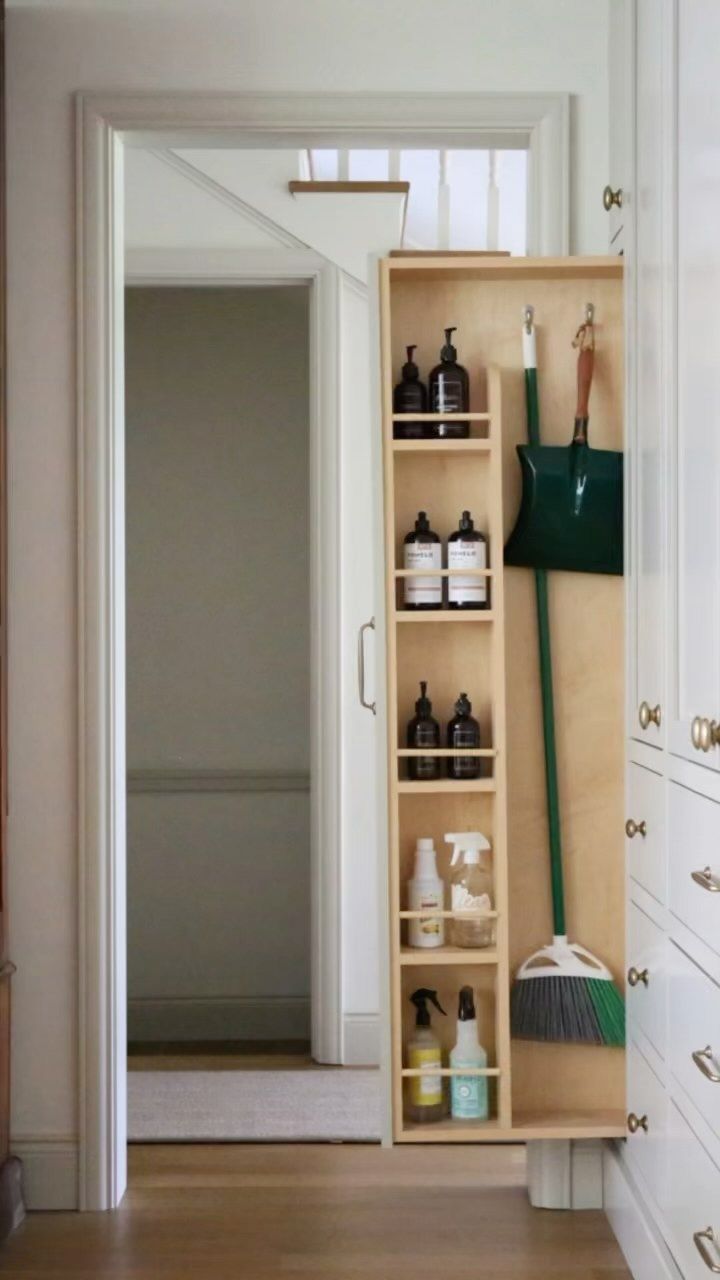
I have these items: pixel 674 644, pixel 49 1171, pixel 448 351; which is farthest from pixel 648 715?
pixel 49 1171

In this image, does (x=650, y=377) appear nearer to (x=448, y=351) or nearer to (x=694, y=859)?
(x=448, y=351)

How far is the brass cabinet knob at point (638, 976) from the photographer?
2.40 metres

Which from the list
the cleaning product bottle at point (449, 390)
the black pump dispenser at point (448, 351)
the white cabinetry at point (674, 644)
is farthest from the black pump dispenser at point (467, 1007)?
the black pump dispenser at point (448, 351)

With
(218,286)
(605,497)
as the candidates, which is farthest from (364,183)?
(605,497)

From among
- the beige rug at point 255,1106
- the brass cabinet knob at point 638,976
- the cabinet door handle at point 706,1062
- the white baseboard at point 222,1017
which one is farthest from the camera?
the white baseboard at point 222,1017

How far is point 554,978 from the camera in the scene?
8.86 feet

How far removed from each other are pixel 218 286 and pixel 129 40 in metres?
1.07

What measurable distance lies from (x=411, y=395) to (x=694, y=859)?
1082mm

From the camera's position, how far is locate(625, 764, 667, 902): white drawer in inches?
91.3

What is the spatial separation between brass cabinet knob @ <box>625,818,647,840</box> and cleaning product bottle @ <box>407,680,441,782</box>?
37 centimetres

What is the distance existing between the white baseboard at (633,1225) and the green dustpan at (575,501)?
1149 mm

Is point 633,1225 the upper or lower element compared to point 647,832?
lower

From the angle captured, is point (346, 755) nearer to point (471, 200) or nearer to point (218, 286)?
point (218, 286)

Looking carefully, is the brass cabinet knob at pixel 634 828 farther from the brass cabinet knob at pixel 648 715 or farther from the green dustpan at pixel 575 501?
the green dustpan at pixel 575 501
